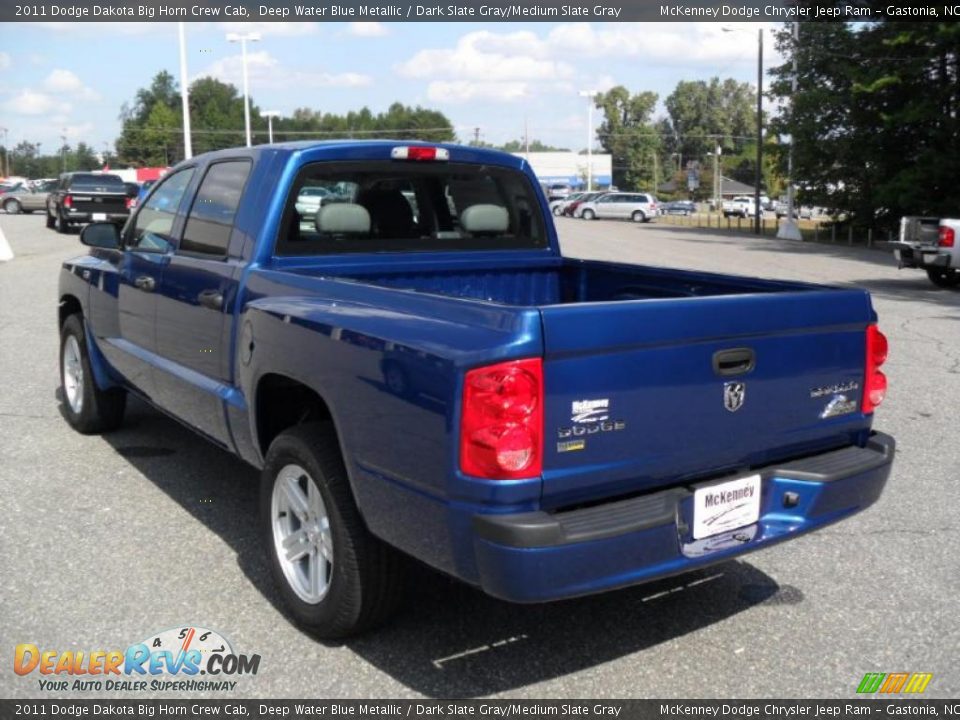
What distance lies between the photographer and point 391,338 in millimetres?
3238

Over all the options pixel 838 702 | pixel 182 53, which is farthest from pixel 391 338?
pixel 182 53

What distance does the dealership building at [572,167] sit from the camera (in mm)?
123875

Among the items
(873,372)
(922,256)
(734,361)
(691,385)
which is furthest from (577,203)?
(691,385)

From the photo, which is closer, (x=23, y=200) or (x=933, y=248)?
(x=933, y=248)

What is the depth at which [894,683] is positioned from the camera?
3.46 metres

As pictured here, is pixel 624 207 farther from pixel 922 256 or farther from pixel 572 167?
pixel 572 167

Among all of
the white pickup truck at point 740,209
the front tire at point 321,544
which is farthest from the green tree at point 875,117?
the white pickup truck at point 740,209

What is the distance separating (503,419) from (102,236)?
398 cm

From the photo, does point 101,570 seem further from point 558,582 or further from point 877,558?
point 877,558

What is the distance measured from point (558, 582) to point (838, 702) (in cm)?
112

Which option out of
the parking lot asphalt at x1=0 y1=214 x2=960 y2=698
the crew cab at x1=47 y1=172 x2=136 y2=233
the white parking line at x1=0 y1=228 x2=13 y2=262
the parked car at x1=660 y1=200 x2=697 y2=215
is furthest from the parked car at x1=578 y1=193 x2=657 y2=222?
the parking lot asphalt at x1=0 y1=214 x2=960 y2=698

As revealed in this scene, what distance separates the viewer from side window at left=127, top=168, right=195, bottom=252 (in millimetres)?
5340

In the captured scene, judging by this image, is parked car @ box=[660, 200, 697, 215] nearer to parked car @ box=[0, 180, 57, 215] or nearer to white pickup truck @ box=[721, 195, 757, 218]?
white pickup truck @ box=[721, 195, 757, 218]

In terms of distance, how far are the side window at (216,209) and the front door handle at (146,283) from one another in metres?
0.32
